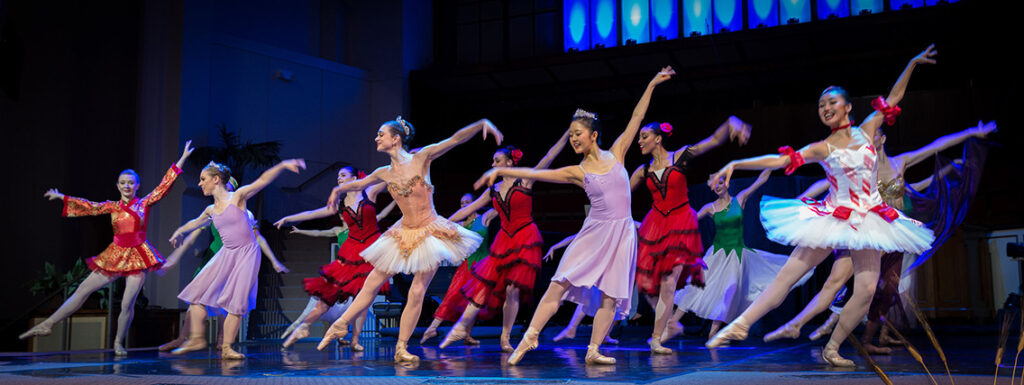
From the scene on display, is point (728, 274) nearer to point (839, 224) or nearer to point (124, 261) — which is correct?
point (839, 224)

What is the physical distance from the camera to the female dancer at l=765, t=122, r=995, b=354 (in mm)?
4105

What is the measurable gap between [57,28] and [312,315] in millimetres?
8486

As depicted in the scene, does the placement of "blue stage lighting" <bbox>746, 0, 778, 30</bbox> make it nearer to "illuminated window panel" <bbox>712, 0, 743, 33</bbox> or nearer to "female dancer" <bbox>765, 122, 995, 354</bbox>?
"illuminated window panel" <bbox>712, 0, 743, 33</bbox>

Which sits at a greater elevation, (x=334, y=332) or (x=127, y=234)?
(x=127, y=234)

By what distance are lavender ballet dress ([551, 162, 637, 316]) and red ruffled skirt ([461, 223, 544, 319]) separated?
1.59m

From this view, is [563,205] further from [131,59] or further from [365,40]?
[131,59]

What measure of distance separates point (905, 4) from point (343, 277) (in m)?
10.5

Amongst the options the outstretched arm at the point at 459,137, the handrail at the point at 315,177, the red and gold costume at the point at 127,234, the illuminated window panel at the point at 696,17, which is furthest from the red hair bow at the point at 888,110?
the handrail at the point at 315,177

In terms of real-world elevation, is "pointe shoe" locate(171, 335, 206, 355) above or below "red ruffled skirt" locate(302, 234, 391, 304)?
below

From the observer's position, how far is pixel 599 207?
4367mm

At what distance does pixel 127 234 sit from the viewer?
22.5 ft

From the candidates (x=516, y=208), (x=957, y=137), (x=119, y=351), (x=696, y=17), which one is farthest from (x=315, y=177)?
(x=957, y=137)

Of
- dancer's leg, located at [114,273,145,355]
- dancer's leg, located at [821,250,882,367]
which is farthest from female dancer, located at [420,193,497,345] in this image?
dancer's leg, located at [821,250,882,367]

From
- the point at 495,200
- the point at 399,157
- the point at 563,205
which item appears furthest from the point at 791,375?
the point at 563,205
